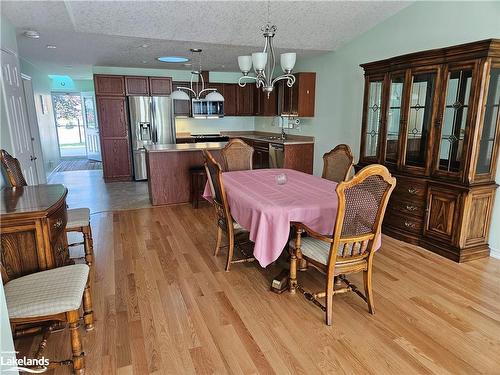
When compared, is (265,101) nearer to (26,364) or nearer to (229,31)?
(229,31)

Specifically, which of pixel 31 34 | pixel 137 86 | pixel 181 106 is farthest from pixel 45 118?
pixel 31 34

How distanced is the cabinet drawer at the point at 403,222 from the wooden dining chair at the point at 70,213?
10.9 feet

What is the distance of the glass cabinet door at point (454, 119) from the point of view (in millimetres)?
3129

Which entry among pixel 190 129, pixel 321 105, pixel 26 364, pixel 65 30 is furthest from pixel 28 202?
pixel 190 129

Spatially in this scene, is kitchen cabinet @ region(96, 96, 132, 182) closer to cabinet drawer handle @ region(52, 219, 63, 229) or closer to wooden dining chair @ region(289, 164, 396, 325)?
cabinet drawer handle @ region(52, 219, 63, 229)

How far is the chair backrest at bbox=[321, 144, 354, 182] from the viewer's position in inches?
132

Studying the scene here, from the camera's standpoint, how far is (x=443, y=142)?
3346 millimetres

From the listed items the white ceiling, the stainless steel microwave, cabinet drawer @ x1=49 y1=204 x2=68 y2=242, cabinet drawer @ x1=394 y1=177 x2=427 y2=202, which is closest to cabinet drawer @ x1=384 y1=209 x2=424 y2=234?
cabinet drawer @ x1=394 y1=177 x2=427 y2=202

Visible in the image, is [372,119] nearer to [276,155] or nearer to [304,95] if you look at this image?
[304,95]

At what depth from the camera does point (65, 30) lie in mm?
3988

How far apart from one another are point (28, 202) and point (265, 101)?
5895mm

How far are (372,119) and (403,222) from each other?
1.33m

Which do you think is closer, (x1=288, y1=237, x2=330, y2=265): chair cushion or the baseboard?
(x1=288, y1=237, x2=330, y2=265): chair cushion

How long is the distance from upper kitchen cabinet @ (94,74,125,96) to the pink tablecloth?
16.4 ft
